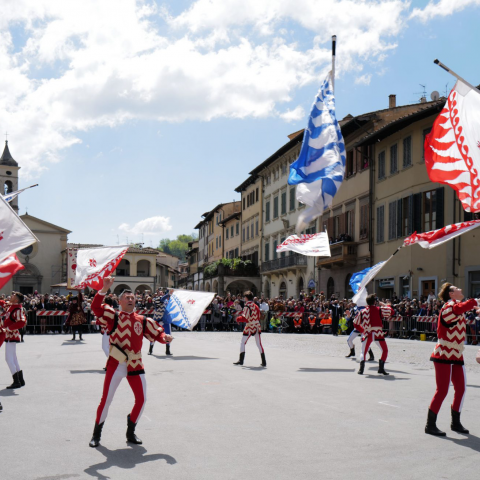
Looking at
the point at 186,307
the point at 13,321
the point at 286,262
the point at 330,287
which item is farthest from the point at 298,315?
the point at 13,321

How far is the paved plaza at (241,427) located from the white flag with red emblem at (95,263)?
6.23ft

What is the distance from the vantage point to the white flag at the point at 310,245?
49.3ft

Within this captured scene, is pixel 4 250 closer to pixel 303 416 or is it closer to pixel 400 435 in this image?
pixel 303 416

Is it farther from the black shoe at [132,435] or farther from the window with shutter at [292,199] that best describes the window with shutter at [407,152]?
the black shoe at [132,435]

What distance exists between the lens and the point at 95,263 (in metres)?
13.3

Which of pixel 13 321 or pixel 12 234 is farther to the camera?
pixel 13 321

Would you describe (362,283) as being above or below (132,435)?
above

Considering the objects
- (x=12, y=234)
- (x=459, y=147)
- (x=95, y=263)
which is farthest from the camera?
(x=95, y=263)

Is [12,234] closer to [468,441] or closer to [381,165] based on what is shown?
[468,441]

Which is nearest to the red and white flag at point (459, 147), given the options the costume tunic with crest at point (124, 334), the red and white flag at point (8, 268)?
the costume tunic with crest at point (124, 334)

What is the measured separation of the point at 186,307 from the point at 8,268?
11.3 meters

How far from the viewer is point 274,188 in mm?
57500

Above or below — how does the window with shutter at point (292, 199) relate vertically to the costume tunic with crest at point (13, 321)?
above

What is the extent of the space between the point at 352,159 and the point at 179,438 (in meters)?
35.4
